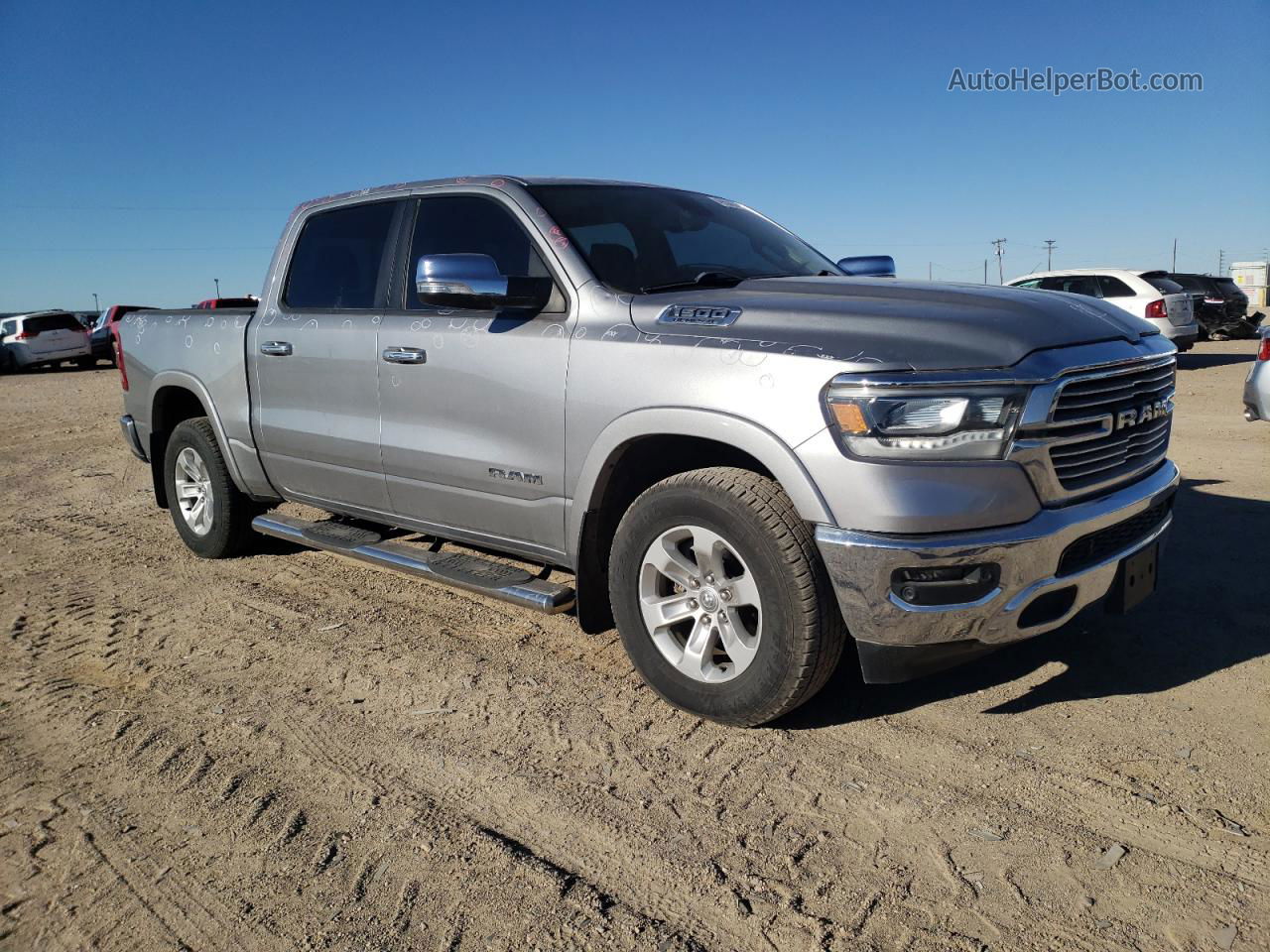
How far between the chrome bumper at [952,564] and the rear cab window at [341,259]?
271 centimetres

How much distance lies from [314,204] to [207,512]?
78.6 inches

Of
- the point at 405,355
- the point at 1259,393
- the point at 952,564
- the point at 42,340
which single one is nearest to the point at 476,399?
the point at 405,355

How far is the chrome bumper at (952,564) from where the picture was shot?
2.81 metres

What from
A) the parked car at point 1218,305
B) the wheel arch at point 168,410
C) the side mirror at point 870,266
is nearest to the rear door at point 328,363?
the wheel arch at point 168,410

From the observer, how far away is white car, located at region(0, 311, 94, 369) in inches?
1037

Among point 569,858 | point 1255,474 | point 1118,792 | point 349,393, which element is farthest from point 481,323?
point 1255,474

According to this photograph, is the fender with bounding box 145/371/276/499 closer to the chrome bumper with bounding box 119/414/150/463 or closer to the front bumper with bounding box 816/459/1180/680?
the chrome bumper with bounding box 119/414/150/463

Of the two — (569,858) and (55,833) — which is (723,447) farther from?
(55,833)

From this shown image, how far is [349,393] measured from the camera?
15.0 feet

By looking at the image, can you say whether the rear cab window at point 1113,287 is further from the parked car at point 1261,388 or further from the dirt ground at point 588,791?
the dirt ground at point 588,791

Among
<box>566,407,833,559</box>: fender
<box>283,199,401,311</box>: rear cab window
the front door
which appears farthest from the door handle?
<box>566,407,833,559</box>: fender

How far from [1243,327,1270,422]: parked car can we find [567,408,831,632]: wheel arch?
517cm

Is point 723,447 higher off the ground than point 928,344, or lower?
lower

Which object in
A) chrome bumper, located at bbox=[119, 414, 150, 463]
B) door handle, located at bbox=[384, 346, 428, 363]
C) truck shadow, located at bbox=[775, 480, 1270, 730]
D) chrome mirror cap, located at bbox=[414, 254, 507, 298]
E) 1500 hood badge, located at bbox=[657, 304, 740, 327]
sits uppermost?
chrome mirror cap, located at bbox=[414, 254, 507, 298]
